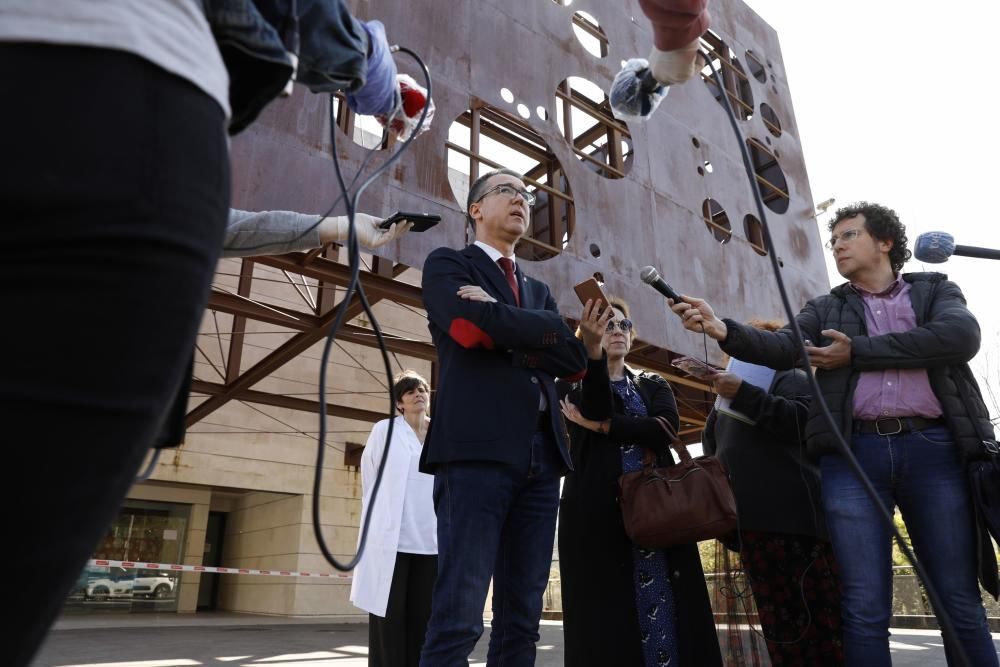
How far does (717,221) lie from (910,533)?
33.4 feet

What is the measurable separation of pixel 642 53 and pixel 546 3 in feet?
7.49

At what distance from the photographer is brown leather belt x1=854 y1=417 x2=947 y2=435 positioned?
9.04 feet

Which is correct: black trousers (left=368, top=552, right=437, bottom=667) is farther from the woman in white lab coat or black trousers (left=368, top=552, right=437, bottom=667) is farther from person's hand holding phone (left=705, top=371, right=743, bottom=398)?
person's hand holding phone (left=705, top=371, right=743, bottom=398)

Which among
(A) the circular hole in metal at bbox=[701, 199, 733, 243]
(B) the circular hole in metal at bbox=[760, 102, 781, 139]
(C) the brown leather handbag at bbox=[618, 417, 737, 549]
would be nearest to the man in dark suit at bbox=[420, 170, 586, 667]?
(C) the brown leather handbag at bbox=[618, 417, 737, 549]

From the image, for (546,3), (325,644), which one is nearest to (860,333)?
(325,644)

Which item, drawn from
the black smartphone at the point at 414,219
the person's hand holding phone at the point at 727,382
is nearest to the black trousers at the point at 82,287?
the black smartphone at the point at 414,219

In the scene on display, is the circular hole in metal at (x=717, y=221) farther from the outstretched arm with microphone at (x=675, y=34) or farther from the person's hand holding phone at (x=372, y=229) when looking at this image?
the person's hand holding phone at (x=372, y=229)

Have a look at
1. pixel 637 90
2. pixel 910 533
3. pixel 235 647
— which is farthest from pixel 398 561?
pixel 235 647

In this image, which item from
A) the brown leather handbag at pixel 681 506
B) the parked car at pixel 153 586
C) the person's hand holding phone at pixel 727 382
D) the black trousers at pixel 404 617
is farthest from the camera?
the parked car at pixel 153 586

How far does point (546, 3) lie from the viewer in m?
9.95

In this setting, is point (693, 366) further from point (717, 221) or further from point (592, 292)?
point (717, 221)

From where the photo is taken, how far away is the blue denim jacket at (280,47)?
89cm

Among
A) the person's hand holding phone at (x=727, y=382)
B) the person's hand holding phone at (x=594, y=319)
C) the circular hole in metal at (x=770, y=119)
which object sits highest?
the circular hole in metal at (x=770, y=119)

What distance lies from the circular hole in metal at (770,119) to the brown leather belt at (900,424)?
12.0 m
